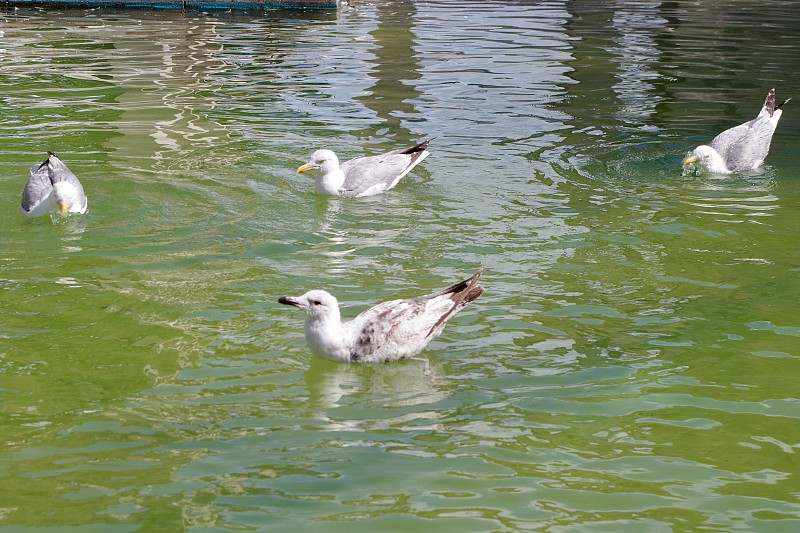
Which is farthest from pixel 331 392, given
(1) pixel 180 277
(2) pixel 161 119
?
(2) pixel 161 119

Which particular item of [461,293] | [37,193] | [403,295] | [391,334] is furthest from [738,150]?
[37,193]

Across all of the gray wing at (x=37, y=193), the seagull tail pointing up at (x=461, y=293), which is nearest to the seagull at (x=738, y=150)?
Result: the seagull tail pointing up at (x=461, y=293)

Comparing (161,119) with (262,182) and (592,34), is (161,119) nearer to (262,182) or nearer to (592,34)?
(262,182)

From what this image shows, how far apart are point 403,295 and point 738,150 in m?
6.66

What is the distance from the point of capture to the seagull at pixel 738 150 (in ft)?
45.5

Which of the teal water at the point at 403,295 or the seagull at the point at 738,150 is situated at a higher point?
the seagull at the point at 738,150

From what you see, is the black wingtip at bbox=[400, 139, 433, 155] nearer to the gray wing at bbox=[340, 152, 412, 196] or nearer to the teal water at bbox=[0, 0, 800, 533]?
the gray wing at bbox=[340, 152, 412, 196]

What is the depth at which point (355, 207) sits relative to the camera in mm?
Result: 12750

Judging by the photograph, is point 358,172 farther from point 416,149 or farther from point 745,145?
point 745,145

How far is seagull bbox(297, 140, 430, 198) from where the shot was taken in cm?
1288

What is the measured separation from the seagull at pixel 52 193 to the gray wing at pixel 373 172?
3.01 m

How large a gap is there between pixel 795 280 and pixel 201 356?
17.6ft

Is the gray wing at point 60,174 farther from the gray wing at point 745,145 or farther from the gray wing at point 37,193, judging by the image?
the gray wing at point 745,145

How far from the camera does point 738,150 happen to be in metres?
14.3
